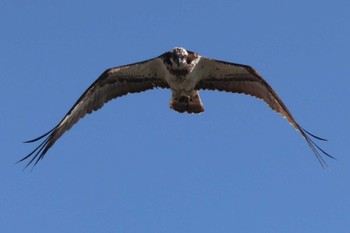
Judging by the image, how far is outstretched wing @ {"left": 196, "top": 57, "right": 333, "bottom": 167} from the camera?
700 inches

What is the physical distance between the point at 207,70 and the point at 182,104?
3.65 feet

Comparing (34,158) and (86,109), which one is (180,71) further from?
(34,158)

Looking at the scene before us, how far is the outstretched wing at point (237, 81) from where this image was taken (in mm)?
17781

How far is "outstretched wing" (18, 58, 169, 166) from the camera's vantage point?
1772cm

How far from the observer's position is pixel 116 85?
18.4m

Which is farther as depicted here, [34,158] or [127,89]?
[127,89]

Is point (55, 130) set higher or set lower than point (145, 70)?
lower

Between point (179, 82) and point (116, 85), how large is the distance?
1880 millimetres

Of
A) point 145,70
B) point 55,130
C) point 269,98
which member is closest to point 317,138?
point 269,98

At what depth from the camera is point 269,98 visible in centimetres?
1795

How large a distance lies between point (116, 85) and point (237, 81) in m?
3.23

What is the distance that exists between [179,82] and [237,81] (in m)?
1.71

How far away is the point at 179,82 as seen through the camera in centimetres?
1756

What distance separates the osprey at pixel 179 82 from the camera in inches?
685
